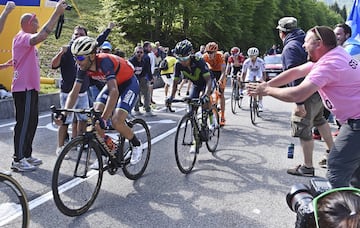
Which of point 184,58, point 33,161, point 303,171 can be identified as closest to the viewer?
point 303,171

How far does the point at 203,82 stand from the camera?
6.85 metres

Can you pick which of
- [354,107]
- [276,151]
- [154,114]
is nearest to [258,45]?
[154,114]

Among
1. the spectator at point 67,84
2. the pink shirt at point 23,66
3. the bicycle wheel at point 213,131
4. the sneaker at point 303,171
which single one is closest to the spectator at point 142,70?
the bicycle wheel at point 213,131

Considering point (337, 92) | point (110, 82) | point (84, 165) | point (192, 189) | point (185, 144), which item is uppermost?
point (337, 92)

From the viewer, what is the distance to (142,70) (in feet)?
35.3

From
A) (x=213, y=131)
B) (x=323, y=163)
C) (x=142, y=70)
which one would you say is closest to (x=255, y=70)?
(x=142, y=70)

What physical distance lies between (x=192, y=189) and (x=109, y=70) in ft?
6.18

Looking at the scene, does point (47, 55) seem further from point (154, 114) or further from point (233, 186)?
point (233, 186)

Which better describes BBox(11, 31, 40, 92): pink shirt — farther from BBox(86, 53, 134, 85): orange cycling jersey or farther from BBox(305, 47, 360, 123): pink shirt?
BBox(305, 47, 360, 123): pink shirt

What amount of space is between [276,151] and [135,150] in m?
3.03

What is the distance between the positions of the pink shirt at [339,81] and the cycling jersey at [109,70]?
2347 millimetres

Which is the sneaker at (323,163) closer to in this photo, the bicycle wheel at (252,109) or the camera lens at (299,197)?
the bicycle wheel at (252,109)

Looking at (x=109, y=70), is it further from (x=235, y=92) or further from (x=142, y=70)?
(x=235, y=92)

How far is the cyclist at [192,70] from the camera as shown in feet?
19.7
